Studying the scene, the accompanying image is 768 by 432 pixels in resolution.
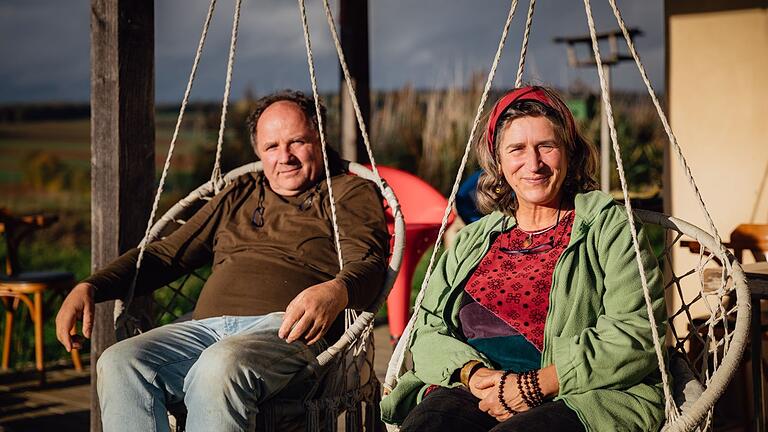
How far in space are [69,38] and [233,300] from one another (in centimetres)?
569

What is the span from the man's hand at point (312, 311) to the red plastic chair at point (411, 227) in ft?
4.89

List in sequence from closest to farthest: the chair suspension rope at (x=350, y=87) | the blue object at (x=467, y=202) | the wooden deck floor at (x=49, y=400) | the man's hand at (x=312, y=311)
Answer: the man's hand at (x=312, y=311) → the chair suspension rope at (x=350, y=87) → the wooden deck floor at (x=49, y=400) → the blue object at (x=467, y=202)

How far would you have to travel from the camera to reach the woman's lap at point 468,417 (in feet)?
6.02

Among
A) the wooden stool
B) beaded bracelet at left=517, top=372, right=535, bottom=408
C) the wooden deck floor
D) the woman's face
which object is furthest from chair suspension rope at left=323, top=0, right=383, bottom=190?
the wooden stool

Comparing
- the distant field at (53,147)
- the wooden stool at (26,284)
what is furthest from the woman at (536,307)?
the distant field at (53,147)

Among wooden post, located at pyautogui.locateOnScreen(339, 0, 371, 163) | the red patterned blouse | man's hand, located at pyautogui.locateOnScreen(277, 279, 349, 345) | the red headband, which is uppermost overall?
wooden post, located at pyautogui.locateOnScreen(339, 0, 371, 163)

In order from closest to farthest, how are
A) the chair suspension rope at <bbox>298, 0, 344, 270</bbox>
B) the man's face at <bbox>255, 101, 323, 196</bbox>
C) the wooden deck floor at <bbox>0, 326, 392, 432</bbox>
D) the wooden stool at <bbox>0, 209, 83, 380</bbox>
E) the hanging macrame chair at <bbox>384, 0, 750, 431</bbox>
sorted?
1. the hanging macrame chair at <bbox>384, 0, 750, 431</bbox>
2. the chair suspension rope at <bbox>298, 0, 344, 270</bbox>
3. the man's face at <bbox>255, 101, 323, 196</bbox>
4. the wooden deck floor at <bbox>0, 326, 392, 432</bbox>
5. the wooden stool at <bbox>0, 209, 83, 380</bbox>

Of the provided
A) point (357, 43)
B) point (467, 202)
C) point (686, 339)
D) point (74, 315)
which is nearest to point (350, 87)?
point (74, 315)

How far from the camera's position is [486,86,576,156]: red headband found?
2165 mm

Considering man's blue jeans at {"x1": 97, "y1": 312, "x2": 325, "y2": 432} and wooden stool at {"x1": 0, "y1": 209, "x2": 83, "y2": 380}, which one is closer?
man's blue jeans at {"x1": 97, "y1": 312, "x2": 325, "y2": 432}

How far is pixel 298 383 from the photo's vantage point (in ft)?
7.60

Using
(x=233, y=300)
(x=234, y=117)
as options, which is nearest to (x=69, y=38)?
(x=234, y=117)

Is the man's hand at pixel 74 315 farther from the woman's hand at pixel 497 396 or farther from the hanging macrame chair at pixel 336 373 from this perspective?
the woman's hand at pixel 497 396

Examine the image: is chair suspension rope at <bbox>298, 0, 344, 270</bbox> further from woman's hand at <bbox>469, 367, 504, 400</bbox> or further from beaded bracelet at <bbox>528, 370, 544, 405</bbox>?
beaded bracelet at <bbox>528, 370, 544, 405</bbox>
